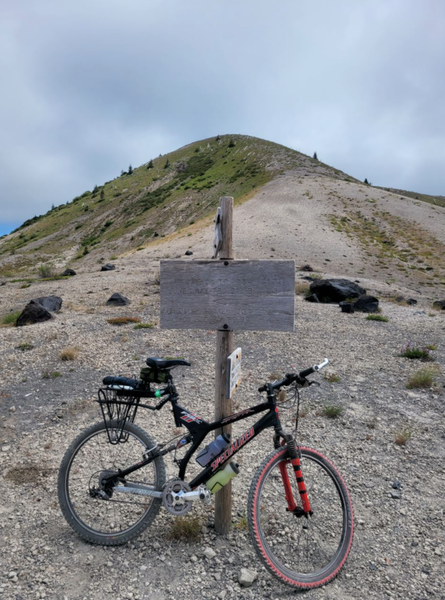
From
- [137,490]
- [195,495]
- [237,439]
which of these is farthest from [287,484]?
[137,490]

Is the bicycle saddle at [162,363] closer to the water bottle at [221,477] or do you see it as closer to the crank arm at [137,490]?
the water bottle at [221,477]

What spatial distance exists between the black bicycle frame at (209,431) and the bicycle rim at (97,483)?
13 cm

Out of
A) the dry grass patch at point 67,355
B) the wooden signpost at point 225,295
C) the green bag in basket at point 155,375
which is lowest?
the dry grass patch at point 67,355

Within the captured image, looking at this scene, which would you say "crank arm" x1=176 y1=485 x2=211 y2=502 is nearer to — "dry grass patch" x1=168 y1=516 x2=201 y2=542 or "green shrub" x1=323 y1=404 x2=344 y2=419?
"dry grass patch" x1=168 y1=516 x2=201 y2=542

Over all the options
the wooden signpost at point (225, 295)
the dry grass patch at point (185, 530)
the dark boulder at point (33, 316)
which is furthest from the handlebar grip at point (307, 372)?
the dark boulder at point (33, 316)

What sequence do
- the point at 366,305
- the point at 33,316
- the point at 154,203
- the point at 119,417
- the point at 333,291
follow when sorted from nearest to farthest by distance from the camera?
1. the point at 119,417
2. the point at 33,316
3. the point at 366,305
4. the point at 333,291
5. the point at 154,203

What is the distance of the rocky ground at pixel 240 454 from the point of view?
11.3ft

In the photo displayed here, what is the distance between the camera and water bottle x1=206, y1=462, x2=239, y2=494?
352 centimetres

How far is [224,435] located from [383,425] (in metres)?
3.94

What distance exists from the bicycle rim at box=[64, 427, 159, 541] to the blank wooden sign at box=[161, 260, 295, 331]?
123cm

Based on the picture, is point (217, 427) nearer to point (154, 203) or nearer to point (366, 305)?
point (366, 305)

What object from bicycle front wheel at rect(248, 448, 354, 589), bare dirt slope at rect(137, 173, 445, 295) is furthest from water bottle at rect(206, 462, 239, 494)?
bare dirt slope at rect(137, 173, 445, 295)

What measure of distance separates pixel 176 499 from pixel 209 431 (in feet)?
A: 2.13

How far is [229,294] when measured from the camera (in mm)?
3605
